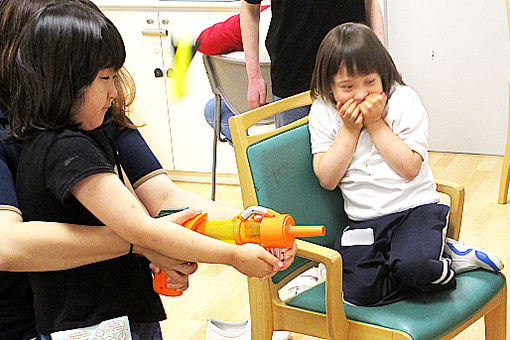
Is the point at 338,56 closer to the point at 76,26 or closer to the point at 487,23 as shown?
the point at 76,26

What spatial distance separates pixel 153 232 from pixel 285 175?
2.30 ft

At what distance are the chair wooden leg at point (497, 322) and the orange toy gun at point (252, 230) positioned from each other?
2.73ft

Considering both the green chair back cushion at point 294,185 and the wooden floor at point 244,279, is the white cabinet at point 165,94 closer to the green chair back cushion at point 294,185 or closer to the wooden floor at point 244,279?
the wooden floor at point 244,279

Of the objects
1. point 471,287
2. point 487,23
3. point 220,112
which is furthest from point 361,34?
point 487,23

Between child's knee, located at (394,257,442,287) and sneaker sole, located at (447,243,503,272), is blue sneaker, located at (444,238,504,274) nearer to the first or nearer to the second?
sneaker sole, located at (447,243,503,272)

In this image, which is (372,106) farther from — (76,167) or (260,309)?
(76,167)

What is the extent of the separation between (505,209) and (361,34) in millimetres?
1784

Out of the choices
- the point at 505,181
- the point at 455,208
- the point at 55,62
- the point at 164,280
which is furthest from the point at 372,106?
the point at 505,181

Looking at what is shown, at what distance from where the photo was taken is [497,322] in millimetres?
1789

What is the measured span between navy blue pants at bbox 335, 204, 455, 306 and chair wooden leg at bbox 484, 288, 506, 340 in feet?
0.59

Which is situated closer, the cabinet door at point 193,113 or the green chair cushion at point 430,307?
the green chair cushion at point 430,307

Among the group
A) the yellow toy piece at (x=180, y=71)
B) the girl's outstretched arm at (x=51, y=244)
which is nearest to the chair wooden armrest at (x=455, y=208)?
the girl's outstretched arm at (x=51, y=244)

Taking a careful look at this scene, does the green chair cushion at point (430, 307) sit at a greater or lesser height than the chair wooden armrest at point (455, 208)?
lesser

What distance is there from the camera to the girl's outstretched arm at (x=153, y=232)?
106 centimetres
